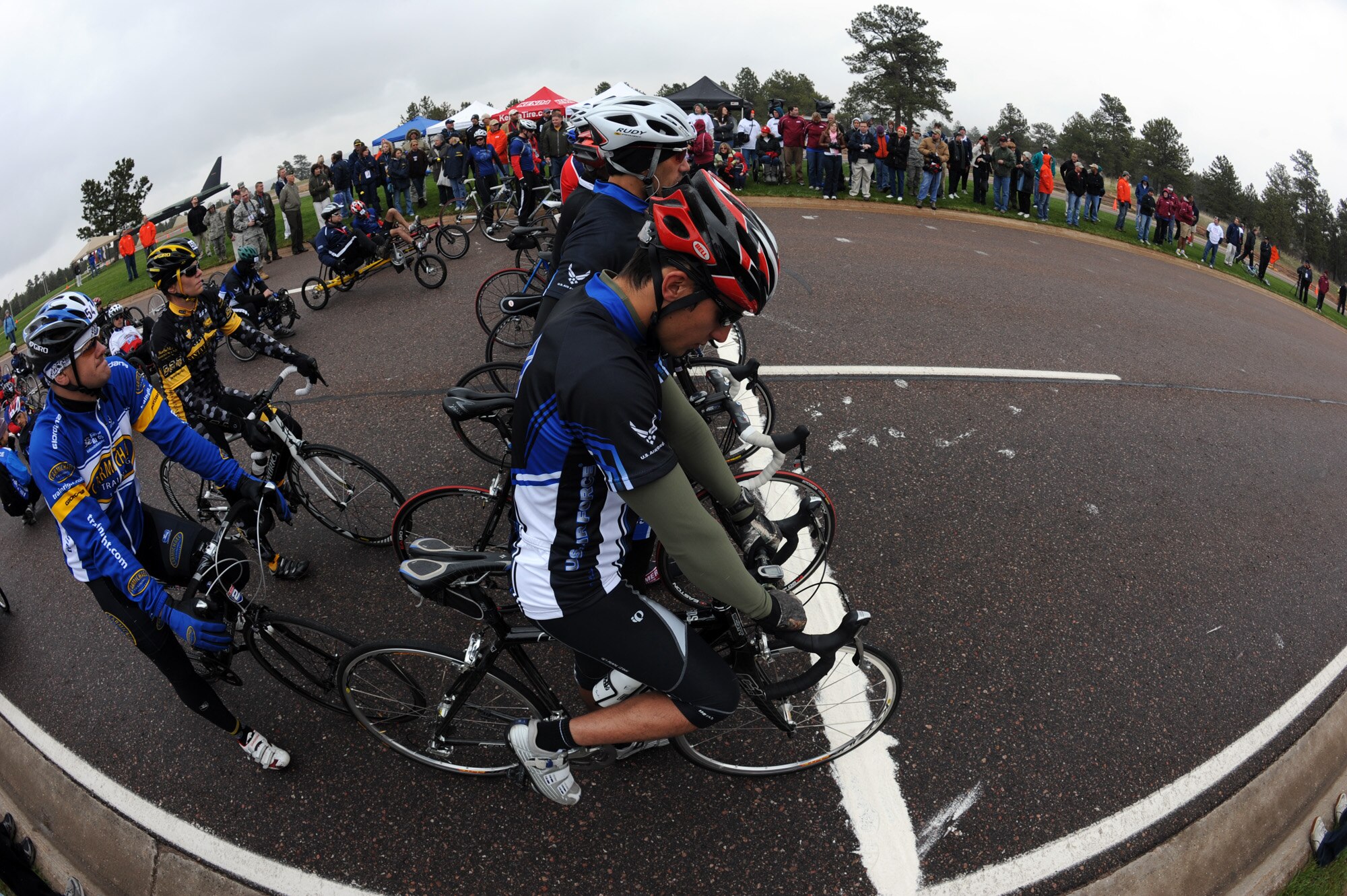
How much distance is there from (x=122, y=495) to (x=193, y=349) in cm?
231

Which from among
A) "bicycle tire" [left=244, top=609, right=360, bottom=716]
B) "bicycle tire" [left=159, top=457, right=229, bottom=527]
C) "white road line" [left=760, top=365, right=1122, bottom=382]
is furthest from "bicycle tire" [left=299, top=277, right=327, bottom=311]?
"bicycle tire" [left=244, top=609, right=360, bottom=716]

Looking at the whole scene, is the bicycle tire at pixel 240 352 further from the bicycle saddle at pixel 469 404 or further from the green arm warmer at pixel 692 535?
the green arm warmer at pixel 692 535

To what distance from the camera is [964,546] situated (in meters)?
5.36

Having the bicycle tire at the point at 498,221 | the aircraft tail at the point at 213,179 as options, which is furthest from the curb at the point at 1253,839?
the aircraft tail at the point at 213,179

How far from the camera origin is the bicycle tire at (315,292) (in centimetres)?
1112

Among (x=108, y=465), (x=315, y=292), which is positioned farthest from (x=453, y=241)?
(x=108, y=465)

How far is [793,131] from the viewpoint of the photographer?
1855cm

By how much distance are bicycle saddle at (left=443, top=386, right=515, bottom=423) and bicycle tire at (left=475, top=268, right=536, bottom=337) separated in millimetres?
4041

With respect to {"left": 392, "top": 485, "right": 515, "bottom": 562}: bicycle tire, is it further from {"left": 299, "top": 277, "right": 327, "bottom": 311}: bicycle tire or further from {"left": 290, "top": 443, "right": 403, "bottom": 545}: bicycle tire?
{"left": 299, "top": 277, "right": 327, "bottom": 311}: bicycle tire

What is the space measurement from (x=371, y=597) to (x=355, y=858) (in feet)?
6.04

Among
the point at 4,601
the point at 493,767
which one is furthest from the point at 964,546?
the point at 4,601

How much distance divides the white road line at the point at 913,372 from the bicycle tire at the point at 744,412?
0.99m

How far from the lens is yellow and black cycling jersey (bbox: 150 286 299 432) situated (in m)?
5.64

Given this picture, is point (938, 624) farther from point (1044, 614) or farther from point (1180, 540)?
point (1180, 540)
